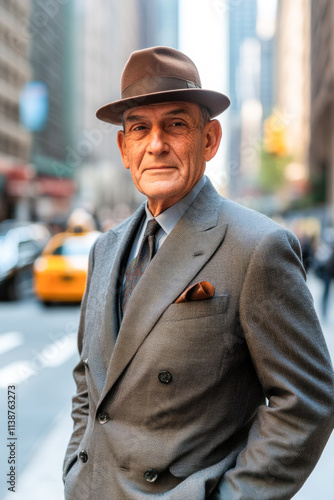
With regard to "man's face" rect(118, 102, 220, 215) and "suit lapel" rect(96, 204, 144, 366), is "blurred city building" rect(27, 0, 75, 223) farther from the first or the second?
"man's face" rect(118, 102, 220, 215)

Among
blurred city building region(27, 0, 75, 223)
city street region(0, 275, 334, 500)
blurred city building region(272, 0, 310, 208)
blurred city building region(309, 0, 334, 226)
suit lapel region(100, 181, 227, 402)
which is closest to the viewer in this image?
suit lapel region(100, 181, 227, 402)

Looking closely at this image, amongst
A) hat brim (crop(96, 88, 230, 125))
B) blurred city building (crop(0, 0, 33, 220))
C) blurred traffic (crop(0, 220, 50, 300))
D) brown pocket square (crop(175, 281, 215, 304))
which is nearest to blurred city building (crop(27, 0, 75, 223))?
blurred city building (crop(0, 0, 33, 220))

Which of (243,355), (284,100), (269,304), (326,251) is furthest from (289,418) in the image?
(284,100)

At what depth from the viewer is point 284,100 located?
8006 centimetres

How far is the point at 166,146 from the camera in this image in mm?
1825

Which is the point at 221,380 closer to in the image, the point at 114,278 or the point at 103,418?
the point at 103,418

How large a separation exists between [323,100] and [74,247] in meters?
26.6

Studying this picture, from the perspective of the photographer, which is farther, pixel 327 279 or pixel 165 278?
pixel 327 279

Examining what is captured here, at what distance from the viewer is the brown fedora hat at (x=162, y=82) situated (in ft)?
5.92

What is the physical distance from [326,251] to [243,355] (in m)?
12.1

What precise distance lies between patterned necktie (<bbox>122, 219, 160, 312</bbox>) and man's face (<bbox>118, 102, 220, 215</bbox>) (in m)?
0.12

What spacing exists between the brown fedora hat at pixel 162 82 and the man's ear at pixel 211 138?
0.18 ft

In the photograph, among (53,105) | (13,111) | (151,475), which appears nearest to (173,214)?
(151,475)

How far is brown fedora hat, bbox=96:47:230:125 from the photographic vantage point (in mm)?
1805
